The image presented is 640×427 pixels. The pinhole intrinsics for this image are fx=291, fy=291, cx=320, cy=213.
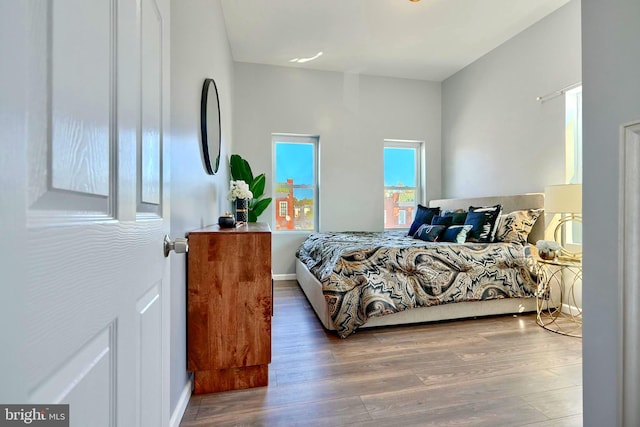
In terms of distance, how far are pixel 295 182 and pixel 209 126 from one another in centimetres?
242

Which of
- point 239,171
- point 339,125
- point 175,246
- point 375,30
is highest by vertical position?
point 375,30

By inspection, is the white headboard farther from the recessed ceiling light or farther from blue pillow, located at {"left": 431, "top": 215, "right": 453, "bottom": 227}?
the recessed ceiling light

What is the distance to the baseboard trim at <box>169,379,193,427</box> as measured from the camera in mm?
1297

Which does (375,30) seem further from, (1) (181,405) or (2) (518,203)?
(1) (181,405)

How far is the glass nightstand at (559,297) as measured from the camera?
266 centimetres

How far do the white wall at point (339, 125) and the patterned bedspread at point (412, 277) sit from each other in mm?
1737

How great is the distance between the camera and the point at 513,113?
3.60 m

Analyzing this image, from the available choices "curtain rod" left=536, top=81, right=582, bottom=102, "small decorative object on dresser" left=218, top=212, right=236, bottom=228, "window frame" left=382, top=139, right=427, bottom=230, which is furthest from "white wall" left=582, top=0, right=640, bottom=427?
"window frame" left=382, top=139, right=427, bottom=230

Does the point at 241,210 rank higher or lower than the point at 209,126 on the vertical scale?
lower

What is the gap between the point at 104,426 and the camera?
0.49 m

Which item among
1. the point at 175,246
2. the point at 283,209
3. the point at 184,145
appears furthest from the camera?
the point at 283,209

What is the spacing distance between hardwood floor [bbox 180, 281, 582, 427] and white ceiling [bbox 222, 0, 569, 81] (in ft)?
10.4

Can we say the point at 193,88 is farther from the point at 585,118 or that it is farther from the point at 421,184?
the point at 421,184

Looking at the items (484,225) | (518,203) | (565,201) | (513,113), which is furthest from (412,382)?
(513,113)
